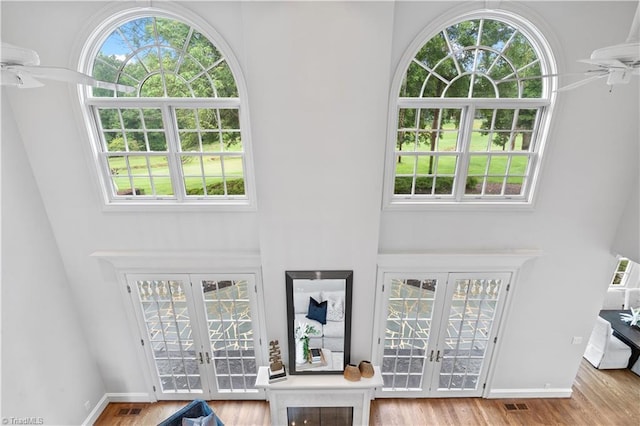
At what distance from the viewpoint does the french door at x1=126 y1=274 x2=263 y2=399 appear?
3.82 m

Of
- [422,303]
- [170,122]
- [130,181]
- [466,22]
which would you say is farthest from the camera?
[422,303]

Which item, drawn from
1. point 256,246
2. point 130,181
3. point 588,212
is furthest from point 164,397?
point 588,212

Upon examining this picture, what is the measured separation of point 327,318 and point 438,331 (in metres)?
1.55

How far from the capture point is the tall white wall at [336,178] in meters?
2.83

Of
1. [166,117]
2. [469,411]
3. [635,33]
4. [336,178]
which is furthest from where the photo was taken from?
[469,411]

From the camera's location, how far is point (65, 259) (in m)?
3.68

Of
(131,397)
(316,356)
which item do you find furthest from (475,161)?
(131,397)

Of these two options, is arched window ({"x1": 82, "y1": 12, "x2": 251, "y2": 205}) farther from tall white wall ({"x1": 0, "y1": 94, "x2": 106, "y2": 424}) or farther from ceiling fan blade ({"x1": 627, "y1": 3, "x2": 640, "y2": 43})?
ceiling fan blade ({"x1": 627, "y1": 3, "x2": 640, "y2": 43})

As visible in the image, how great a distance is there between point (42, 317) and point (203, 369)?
1.92 metres

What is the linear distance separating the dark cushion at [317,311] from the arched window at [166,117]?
56.9 inches

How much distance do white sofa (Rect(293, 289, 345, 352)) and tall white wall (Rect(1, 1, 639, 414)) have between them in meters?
0.19

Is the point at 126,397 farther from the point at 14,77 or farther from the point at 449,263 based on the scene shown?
the point at 449,263

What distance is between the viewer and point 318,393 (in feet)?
12.0

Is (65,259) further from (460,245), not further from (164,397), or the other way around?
(460,245)
